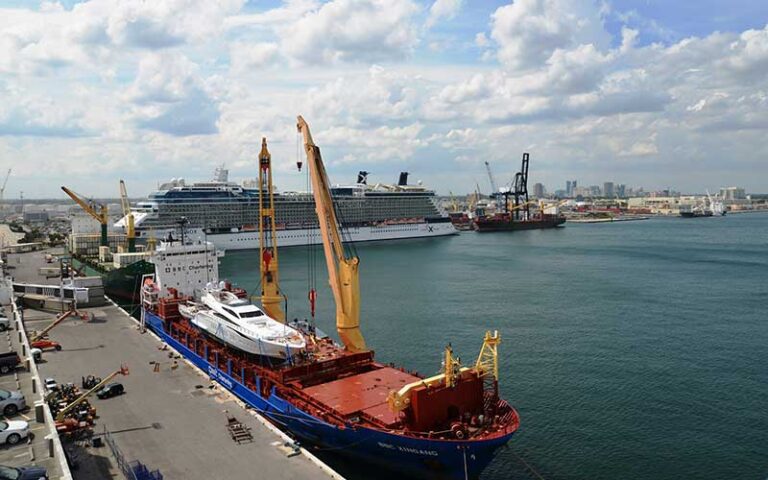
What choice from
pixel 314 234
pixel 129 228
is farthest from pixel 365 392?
pixel 314 234

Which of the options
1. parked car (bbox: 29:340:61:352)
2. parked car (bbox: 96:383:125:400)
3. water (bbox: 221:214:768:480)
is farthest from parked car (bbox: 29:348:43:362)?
water (bbox: 221:214:768:480)

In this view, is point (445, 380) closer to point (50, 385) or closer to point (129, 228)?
point (50, 385)

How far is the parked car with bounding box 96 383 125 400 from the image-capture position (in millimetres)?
19172

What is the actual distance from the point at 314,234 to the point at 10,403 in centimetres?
7538

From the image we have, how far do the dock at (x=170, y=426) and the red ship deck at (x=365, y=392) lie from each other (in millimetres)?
2765

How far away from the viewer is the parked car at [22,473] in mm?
11953

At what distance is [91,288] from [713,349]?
1484 inches

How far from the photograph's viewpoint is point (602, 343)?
3366 centimetres

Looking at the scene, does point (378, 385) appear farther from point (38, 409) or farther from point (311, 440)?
point (38, 409)

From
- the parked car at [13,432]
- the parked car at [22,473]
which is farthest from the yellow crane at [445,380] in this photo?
the parked car at [13,432]

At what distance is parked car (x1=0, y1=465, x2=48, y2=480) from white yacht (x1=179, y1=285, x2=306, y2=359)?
406 inches

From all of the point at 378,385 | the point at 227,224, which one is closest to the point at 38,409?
the point at 378,385

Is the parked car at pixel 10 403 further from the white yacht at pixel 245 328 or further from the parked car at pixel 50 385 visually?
the white yacht at pixel 245 328

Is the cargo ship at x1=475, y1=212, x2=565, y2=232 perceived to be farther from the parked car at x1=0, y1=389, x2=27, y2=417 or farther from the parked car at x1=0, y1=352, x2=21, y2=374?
the parked car at x1=0, y1=389, x2=27, y2=417
